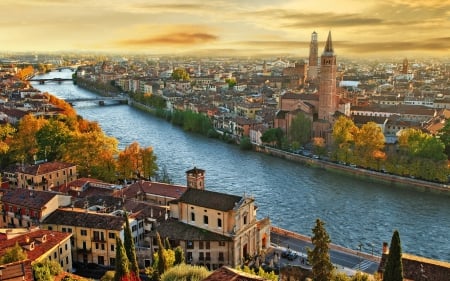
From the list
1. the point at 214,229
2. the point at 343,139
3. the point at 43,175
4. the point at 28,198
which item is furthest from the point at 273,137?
the point at 28,198

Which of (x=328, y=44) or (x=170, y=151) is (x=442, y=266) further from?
(x=328, y=44)

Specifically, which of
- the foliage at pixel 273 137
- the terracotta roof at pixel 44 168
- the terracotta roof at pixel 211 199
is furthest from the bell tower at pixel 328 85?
the terracotta roof at pixel 211 199

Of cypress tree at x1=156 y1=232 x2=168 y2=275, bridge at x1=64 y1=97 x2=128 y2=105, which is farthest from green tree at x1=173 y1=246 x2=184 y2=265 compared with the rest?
bridge at x1=64 y1=97 x2=128 y2=105

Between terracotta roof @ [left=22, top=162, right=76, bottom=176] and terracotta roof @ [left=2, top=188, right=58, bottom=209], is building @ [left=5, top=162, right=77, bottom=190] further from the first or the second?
terracotta roof @ [left=2, top=188, right=58, bottom=209]

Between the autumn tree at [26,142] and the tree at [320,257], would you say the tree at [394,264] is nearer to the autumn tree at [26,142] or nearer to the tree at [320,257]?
the tree at [320,257]

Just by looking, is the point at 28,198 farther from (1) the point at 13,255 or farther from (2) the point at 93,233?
(1) the point at 13,255

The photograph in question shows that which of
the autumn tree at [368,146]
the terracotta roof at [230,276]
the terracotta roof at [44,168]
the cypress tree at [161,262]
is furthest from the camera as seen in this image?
the autumn tree at [368,146]

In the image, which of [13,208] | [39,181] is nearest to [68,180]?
[39,181]
